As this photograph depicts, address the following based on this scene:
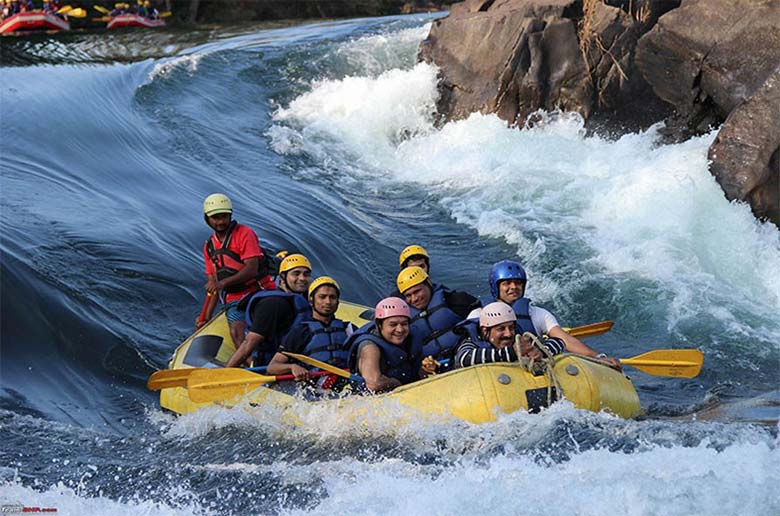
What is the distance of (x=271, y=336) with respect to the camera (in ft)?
27.4

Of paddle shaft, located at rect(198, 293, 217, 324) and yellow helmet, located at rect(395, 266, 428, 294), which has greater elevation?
yellow helmet, located at rect(395, 266, 428, 294)

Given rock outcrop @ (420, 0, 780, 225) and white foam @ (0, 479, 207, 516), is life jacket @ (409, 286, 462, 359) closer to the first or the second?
white foam @ (0, 479, 207, 516)

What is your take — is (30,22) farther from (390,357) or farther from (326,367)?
(390,357)

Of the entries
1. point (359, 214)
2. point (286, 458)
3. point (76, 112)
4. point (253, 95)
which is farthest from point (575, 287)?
point (253, 95)

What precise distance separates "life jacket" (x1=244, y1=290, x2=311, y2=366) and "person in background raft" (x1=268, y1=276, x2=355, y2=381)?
0.89ft

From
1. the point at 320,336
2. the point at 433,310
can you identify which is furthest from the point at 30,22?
the point at 433,310

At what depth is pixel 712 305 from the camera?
34.7ft

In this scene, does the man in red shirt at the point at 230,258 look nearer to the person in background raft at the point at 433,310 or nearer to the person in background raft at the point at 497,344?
the person in background raft at the point at 433,310

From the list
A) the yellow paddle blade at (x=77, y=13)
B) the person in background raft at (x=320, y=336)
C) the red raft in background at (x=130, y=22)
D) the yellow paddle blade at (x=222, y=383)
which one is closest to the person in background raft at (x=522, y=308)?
the person in background raft at (x=320, y=336)

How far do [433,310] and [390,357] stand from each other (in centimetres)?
68

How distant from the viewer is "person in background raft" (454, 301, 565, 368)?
7.21 meters

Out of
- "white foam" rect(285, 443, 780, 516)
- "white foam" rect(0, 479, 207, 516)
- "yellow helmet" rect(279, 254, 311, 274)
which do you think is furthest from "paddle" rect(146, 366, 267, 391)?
"white foam" rect(285, 443, 780, 516)

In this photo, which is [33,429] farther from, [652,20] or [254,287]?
[652,20]

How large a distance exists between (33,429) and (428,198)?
7898 millimetres
